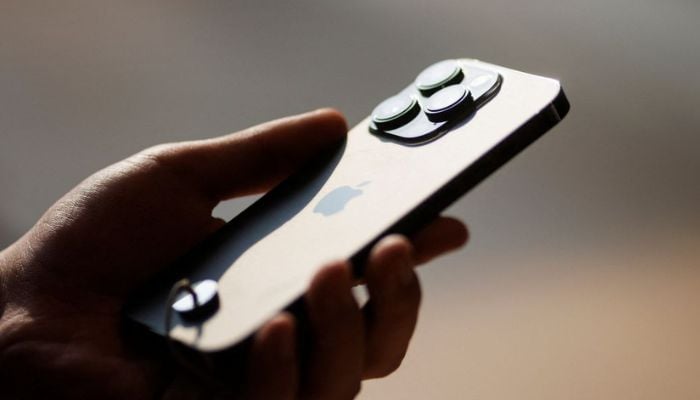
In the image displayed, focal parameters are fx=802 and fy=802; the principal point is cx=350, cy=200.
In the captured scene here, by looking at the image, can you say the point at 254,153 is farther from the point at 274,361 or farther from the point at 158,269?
the point at 274,361

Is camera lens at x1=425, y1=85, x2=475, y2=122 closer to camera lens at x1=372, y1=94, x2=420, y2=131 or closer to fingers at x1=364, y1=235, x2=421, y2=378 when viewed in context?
camera lens at x1=372, y1=94, x2=420, y2=131

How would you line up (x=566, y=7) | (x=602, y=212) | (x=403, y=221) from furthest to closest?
1. (x=566, y=7)
2. (x=602, y=212)
3. (x=403, y=221)

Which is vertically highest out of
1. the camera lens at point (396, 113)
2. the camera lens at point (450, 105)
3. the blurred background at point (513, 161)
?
the camera lens at point (450, 105)

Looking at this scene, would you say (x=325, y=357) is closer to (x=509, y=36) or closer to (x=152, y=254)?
(x=152, y=254)

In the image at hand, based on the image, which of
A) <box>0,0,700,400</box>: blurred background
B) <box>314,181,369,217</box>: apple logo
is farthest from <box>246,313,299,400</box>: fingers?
<box>0,0,700,400</box>: blurred background

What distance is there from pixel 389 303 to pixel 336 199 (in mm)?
86

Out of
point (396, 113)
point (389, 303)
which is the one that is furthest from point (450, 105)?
point (389, 303)

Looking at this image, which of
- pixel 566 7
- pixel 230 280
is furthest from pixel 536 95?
pixel 566 7

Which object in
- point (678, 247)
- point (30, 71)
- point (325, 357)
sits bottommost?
point (678, 247)

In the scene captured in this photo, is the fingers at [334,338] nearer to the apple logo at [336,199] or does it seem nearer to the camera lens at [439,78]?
the apple logo at [336,199]

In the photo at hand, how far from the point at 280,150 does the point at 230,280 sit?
6.8 inches

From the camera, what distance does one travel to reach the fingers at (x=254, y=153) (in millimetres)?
648

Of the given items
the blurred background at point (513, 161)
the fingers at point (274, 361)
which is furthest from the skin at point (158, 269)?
the blurred background at point (513, 161)

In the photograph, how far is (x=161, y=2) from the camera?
0.93 metres
